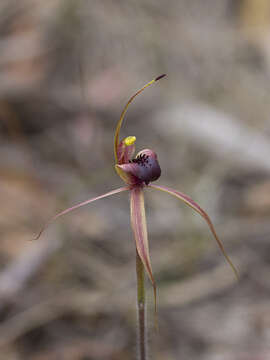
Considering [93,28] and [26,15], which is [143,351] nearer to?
[93,28]

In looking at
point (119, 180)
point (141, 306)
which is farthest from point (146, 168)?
point (119, 180)

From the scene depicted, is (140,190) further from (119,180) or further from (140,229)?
(119,180)

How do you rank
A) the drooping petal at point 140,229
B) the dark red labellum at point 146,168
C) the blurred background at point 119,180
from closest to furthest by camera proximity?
the drooping petal at point 140,229 < the dark red labellum at point 146,168 < the blurred background at point 119,180

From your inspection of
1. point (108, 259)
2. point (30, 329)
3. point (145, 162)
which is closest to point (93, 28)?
point (108, 259)

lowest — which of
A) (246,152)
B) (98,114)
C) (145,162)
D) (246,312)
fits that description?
(246,312)

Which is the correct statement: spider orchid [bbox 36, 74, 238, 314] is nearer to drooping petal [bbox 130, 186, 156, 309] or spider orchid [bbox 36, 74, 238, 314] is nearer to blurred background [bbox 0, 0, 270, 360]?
drooping petal [bbox 130, 186, 156, 309]

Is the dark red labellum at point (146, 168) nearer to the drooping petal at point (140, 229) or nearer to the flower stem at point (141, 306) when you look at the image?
the drooping petal at point (140, 229)

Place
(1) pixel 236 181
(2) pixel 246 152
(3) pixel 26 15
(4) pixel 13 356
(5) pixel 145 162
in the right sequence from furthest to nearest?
(3) pixel 26 15
(1) pixel 236 181
(2) pixel 246 152
(4) pixel 13 356
(5) pixel 145 162

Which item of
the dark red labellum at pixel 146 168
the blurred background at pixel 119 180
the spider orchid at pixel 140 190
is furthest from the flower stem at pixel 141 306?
the blurred background at pixel 119 180
